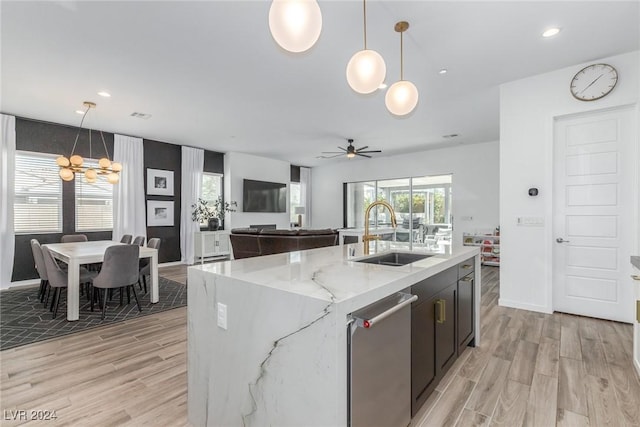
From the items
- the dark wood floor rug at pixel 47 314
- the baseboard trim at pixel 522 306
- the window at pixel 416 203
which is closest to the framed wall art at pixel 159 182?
the dark wood floor rug at pixel 47 314

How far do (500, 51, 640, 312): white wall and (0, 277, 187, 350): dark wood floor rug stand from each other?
14.0 ft

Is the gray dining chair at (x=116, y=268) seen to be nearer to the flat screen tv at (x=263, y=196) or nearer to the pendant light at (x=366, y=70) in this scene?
the pendant light at (x=366, y=70)

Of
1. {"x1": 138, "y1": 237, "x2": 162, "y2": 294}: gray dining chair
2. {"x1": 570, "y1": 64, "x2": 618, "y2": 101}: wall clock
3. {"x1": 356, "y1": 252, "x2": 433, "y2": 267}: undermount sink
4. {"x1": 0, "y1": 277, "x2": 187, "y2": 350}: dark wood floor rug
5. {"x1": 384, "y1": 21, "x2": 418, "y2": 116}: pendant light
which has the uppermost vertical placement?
{"x1": 570, "y1": 64, "x2": 618, "y2": 101}: wall clock

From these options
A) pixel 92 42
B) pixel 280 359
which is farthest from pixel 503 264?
pixel 92 42

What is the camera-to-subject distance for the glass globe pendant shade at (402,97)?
2.23 m

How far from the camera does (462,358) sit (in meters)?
2.42

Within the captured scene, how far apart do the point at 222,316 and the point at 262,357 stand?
32 centimetres

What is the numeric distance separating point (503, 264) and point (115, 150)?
7031 mm

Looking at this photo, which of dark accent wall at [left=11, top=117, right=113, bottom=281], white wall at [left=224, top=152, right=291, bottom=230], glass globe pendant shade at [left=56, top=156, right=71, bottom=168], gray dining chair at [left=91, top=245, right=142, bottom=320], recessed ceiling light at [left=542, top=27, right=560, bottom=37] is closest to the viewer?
recessed ceiling light at [left=542, top=27, right=560, bottom=37]

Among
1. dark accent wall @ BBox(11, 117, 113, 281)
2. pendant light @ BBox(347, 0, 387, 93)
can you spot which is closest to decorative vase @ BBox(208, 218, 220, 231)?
dark accent wall @ BBox(11, 117, 113, 281)

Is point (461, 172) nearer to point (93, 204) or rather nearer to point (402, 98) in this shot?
point (402, 98)

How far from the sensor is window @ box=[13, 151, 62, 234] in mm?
5027

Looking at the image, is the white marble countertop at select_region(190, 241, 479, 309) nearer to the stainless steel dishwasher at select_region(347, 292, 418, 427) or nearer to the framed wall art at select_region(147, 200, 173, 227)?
the stainless steel dishwasher at select_region(347, 292, 418, 427)

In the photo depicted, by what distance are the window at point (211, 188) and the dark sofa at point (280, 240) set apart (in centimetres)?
260
